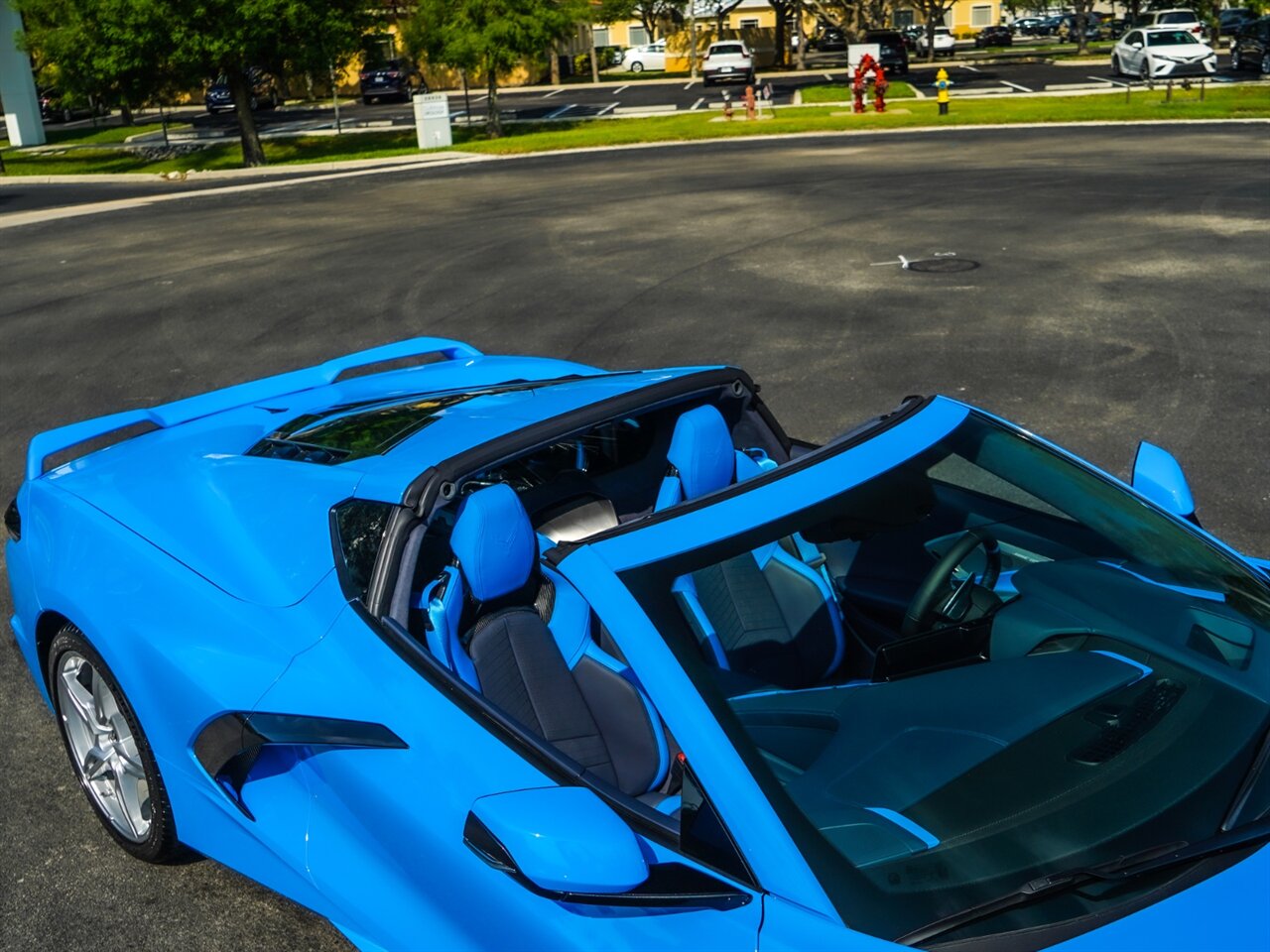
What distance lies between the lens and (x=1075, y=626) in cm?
325

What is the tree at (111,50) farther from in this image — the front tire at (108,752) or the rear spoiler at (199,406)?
the front tire at (108,752)

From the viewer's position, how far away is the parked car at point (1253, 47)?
131ft

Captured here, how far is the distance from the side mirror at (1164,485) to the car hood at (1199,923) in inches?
63.8

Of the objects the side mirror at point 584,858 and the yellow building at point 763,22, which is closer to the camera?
the side mirror at point 584,858

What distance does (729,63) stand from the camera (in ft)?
176

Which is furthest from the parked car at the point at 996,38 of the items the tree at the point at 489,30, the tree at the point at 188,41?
the tree at the point at 188,41

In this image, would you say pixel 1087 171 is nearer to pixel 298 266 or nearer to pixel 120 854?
pixel 298 266

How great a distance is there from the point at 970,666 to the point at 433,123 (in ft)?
101

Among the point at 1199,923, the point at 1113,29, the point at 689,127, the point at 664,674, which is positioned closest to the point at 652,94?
the point at 689,127

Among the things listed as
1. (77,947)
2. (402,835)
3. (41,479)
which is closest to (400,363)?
(41,479)

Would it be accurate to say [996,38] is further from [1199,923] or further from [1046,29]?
[1199,923]

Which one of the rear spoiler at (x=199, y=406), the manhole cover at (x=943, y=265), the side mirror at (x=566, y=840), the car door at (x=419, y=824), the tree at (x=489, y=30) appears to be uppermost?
the tree at (x=489, y=30)

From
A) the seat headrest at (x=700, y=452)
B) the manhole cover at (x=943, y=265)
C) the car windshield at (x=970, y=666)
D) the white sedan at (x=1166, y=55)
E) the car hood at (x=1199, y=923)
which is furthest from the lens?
the white sedan at (x=1166, y=55)

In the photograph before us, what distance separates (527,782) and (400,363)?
27.3 feet
